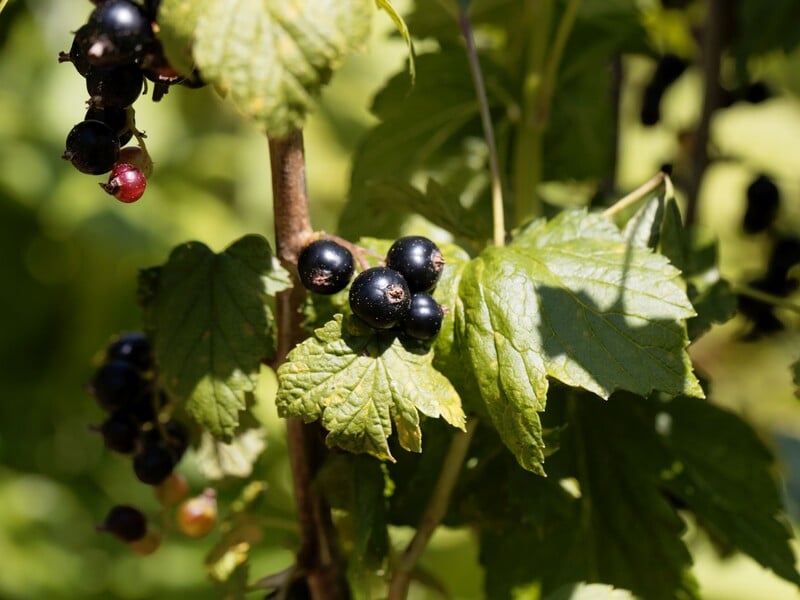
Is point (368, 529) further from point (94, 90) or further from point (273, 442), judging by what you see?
point (273, 442)

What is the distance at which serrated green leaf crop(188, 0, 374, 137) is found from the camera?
26.4 inches

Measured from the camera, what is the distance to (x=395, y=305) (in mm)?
853

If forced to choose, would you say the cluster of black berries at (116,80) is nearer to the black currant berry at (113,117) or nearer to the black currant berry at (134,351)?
the black currant berry at (113,117)

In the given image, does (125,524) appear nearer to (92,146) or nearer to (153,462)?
(153,462)

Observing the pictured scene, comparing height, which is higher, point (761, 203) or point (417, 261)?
point (761, 203)

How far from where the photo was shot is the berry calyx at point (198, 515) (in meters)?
1.21

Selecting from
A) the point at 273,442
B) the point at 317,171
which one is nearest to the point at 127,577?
the point at 273,442

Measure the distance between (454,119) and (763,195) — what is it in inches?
26.2

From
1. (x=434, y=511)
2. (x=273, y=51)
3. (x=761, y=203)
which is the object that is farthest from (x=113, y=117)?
(x=761, y=203)

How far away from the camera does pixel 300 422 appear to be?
3.34 feet

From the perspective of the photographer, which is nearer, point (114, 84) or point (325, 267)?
point (114, 84)

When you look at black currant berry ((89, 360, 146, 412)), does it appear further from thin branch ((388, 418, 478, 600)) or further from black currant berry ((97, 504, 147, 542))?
thin branch ((388, 418, 478, 600))

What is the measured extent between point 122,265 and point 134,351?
1642 mm

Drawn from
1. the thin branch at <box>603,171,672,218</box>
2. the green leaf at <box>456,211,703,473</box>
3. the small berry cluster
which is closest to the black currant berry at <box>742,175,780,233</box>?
the thin branch at <box>603,171,672,218</box>
